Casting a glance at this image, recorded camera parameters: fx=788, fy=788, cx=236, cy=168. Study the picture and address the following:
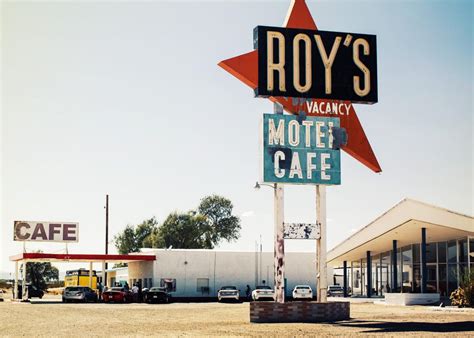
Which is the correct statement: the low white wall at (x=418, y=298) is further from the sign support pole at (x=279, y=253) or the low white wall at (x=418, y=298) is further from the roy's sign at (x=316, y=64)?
the roy's sign at (x=316, y=64)

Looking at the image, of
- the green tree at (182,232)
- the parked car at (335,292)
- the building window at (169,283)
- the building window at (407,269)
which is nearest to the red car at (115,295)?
the building window at (169,283)

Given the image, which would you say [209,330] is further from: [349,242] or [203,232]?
[203,232]

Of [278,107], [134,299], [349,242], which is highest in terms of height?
[278,107]

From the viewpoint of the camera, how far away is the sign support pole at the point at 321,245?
3134 centimetres

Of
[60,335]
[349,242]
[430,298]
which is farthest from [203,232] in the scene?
[60,335]

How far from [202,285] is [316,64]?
123 ft

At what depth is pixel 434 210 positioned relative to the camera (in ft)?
137

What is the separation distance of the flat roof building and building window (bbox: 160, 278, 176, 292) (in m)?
14.3

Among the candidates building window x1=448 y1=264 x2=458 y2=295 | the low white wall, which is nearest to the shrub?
the low white wall

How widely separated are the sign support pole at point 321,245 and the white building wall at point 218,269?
3372cm

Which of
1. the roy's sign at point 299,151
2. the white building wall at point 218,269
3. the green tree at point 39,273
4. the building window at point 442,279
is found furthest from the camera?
the green tree at point 39,273

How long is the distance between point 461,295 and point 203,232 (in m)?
77.5

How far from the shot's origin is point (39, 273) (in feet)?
351

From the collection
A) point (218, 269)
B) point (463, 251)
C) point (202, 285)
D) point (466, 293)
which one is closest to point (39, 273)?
point (202, 285)
